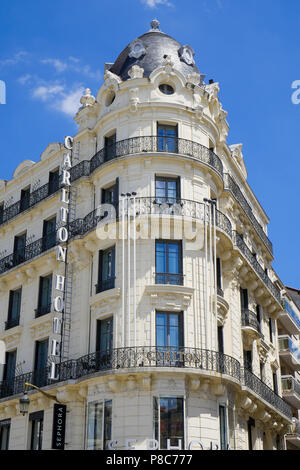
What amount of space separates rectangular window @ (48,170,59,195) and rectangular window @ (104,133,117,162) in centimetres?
371

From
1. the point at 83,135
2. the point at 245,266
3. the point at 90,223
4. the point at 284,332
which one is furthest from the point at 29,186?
the point at 284,332

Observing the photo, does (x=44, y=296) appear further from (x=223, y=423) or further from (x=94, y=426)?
(x=223, y=423)

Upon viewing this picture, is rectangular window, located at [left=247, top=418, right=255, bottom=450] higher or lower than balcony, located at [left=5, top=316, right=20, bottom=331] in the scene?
lower

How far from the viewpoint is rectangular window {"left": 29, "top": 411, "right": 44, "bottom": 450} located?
2784cm

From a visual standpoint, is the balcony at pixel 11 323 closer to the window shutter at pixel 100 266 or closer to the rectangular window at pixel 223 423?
the window shutter at pixel 100 266

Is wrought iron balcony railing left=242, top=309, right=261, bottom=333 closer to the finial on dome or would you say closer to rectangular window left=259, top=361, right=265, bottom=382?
rectangular window left=259, top=361, right=265, bottom=382

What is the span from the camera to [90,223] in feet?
95.6

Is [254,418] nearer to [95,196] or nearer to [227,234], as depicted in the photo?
[227,234]

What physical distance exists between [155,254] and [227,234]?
391cm

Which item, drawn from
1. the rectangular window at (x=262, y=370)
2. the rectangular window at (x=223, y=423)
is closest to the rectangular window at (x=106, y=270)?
the rectangular window at (x=223, y=423)

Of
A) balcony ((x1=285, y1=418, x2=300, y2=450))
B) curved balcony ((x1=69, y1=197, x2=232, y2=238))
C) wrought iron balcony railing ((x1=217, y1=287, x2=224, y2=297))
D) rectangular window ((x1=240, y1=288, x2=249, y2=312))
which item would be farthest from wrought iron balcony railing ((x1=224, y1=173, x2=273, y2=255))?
balcony ((x1=285, y1=418, x2=300, y2=450))

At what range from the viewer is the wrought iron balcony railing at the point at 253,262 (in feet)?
104

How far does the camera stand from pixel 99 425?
1000 inches
